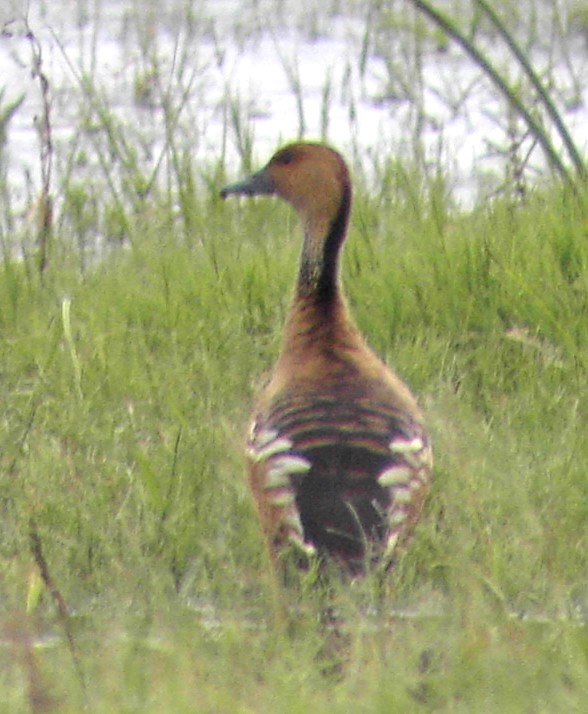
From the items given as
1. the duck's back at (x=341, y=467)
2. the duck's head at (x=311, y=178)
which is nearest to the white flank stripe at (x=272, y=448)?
the duck's back at (x=341, y=467)

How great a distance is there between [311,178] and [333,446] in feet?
3.89

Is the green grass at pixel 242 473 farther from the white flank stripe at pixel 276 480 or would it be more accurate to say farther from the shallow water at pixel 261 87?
the shallow water at pixel 261 87

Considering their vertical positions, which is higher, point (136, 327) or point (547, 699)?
point (136, 327)

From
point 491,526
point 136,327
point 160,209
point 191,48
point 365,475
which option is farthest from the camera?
point 191,48

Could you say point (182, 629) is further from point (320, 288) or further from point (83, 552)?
point (320, 288)

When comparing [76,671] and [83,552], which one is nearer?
[76,671]

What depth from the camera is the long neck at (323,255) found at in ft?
15.2

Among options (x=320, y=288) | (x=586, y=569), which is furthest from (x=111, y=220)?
(x=586, y=569)

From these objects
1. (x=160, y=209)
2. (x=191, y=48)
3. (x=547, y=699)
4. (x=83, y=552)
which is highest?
(x=191, y=48)

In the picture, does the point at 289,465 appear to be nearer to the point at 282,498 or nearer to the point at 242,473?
the point at 282,498

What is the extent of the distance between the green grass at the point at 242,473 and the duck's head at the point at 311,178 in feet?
1.76

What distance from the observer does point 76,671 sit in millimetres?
3377

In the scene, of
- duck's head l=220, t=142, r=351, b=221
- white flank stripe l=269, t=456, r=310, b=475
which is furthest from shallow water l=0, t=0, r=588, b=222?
white flank stripe l=269, t=456, r=310, b=475

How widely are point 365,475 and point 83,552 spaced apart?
78 cm
